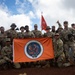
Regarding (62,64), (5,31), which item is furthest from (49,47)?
(5,31)

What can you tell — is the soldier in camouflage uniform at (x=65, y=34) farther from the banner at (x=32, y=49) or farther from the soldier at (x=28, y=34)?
the soldier at (x=28, y=34)

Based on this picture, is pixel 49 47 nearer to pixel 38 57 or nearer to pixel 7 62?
pixel 38 57

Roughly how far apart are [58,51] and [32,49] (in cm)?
127

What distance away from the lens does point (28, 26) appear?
10.6m

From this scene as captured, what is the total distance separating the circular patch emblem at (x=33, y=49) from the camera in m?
9.48

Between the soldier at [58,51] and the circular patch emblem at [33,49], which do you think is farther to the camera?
the soldier at [58,51]

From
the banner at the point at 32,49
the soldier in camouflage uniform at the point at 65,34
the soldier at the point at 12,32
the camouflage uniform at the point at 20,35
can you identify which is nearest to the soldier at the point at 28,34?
the camouflage uniform at the point at 20,35

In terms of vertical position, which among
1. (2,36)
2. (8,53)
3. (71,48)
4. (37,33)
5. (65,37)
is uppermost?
(37,33)

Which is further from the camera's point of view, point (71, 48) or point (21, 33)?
point (21, 33)

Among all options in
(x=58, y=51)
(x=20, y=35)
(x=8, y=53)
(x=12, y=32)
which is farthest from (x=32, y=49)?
(x=12, y=32)

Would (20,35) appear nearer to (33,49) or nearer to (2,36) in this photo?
(2,36)

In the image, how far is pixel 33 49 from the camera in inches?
379

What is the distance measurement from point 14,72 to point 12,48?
46.2 inches

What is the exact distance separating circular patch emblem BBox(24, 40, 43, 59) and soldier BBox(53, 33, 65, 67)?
0.74 meters
